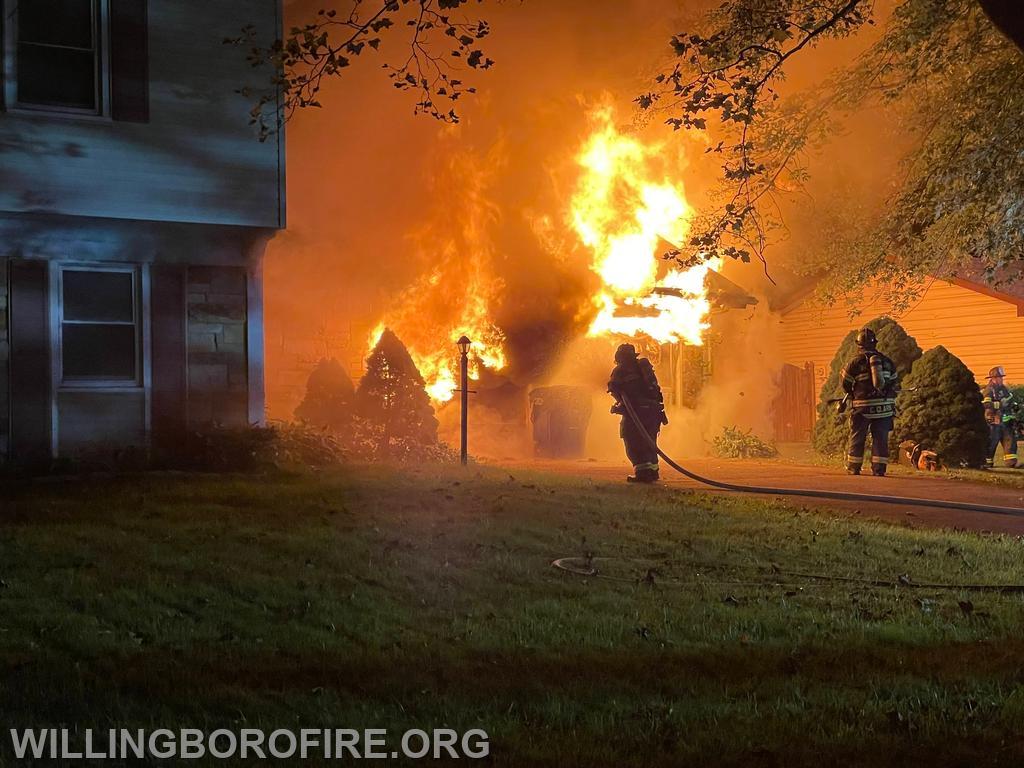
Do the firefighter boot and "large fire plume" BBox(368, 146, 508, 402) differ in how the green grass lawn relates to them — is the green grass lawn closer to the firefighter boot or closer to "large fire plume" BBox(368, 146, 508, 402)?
the firefighter boot

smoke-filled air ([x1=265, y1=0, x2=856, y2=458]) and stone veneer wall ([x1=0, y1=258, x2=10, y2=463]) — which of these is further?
smoke-filled air ([x1=265, y1=0, x2=856, y2=458])

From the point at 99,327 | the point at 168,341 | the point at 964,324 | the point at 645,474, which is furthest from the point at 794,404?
the point at 99,327

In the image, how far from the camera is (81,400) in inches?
500

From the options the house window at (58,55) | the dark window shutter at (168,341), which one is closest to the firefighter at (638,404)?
the dark window shutter at (168,341)

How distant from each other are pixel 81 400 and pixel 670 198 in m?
15.1

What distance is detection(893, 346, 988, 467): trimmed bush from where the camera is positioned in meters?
17.4

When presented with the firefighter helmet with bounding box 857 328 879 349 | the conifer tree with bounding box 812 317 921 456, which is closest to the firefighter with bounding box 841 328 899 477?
the firefighter helmet with bounding box 857 328 879 349

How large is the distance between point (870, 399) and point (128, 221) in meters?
11.3

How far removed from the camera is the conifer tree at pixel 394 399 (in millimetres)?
16750

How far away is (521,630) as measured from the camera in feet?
19.0

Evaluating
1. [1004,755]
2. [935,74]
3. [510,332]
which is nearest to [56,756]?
[1004,755]

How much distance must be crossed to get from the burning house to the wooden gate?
792 inches

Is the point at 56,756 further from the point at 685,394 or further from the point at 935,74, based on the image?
the point at 685,394

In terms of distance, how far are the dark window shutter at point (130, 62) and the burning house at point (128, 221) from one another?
2cm
